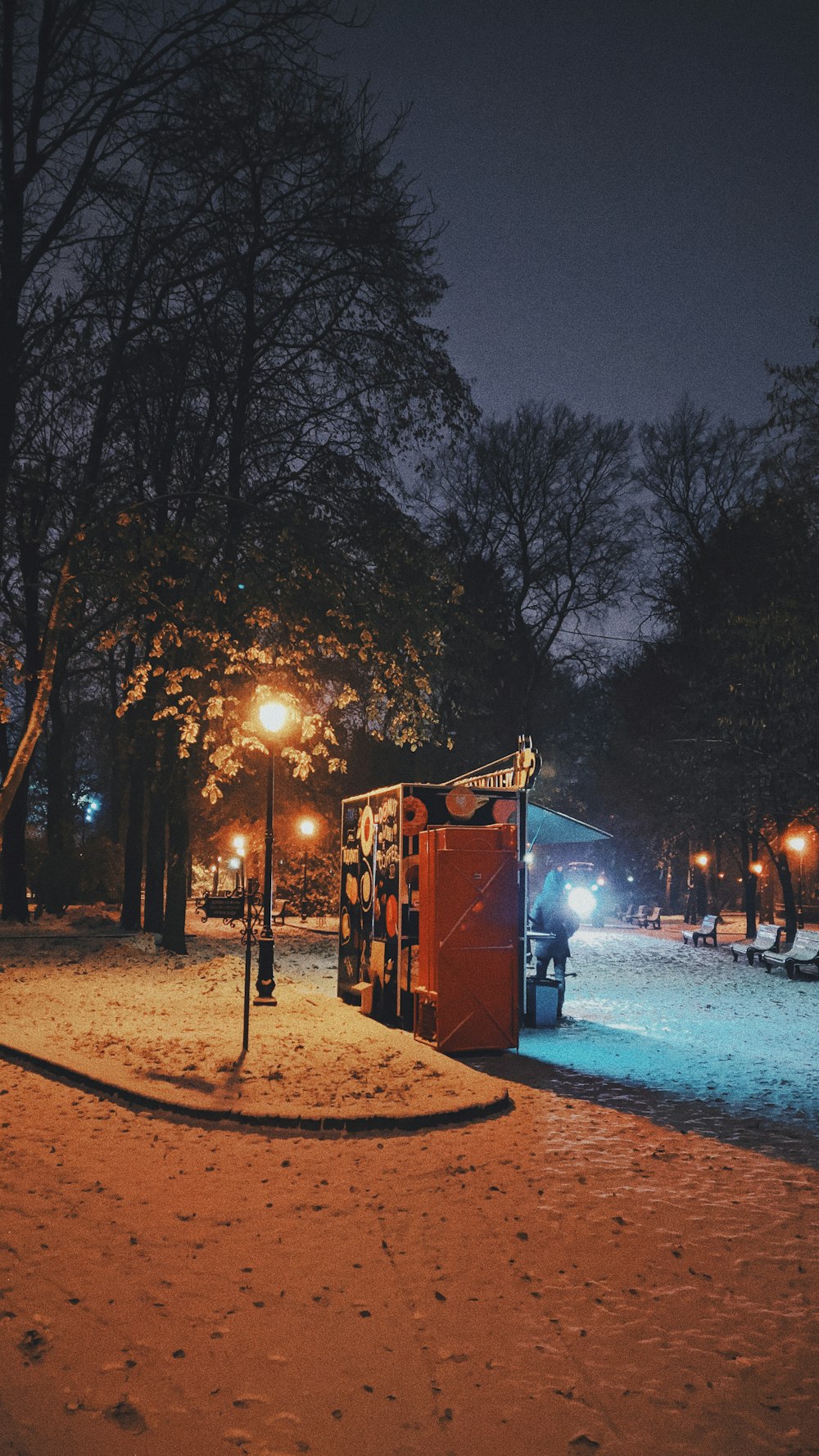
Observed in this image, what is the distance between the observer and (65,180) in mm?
12617

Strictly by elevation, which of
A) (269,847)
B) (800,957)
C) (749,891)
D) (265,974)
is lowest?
(800,957)

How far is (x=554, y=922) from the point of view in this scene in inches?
583

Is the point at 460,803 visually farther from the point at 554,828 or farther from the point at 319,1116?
the point at 319,1116

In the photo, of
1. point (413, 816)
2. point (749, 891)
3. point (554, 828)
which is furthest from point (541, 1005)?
point (749, 891)

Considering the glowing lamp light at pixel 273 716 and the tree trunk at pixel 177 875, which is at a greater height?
the glowing lamp light at pixel 273 716

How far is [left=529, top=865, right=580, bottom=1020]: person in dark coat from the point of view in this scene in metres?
14.7

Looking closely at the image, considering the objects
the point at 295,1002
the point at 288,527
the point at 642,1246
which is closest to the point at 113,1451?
the point at 642,1246

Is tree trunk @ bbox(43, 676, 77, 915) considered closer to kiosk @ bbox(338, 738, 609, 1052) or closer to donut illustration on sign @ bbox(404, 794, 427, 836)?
kiosk @ bbox(338, 738, 609, 1052)

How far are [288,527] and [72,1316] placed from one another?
1257 centimetres

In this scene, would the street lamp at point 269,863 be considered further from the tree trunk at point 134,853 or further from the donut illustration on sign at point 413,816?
the tree trunk at point 134,853

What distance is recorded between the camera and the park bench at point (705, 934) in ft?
91.4

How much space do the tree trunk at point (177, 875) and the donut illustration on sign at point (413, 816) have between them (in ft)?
24.9

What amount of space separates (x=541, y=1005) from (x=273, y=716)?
201 inches

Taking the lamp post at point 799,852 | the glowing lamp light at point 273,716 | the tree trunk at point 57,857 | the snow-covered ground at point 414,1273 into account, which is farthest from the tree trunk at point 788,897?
the glowing lamp light at point 273,716
